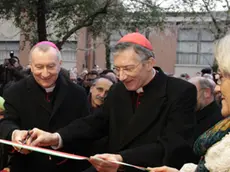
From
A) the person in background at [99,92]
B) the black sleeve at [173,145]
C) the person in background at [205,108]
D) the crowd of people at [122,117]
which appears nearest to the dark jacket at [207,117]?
the person in background at [205,108]

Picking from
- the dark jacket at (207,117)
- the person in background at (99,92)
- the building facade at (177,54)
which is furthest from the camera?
the building facade at (177,54)

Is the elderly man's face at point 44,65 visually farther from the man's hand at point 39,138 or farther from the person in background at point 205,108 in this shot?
the person in background at point 205,108

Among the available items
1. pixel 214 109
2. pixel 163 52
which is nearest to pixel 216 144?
pixel 214 109

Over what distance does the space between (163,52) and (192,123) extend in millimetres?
25498

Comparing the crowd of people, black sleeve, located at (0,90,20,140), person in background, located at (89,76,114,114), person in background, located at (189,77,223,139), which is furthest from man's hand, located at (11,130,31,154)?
person in background, located at (89,76,114,114)

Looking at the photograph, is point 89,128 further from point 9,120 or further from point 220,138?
point 220,138

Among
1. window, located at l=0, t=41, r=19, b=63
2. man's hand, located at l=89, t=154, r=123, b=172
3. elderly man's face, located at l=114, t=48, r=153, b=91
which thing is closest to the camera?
man's hand, located at l=89, t=154, r=123, b=172

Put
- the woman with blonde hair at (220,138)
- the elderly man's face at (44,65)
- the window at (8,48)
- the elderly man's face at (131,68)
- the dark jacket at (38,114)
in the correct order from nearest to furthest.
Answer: the woman with blonde hair at (220,138)
the elderly man's face at (131,68)
the elderly man's face at (44,65)
the dark jacket at (38,114)
the window at (8,48)

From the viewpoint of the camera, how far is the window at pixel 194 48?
28453 millimetres

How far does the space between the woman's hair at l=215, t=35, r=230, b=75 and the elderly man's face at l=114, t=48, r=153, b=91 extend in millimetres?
828

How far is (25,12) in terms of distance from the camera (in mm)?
12469

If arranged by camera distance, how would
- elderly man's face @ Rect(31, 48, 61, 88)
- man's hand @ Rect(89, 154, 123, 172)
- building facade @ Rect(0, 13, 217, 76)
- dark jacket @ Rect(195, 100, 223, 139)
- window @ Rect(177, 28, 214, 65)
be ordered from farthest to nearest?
window @ Rect(177, 28, 214, 65) < building facade @ Rect(0, 13, 217, 76) < dark jacket @ Rect(195, 100, 223, 139) < elderly man's face @ Rect(31, 48, 61, 88) < man's hand @ Rect(89, 154, 123, 172)

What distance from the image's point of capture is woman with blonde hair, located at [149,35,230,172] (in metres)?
1.88

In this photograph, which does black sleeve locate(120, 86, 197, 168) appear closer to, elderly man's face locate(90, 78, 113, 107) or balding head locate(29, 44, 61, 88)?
balding head locate(29, 44, 61, 88)
